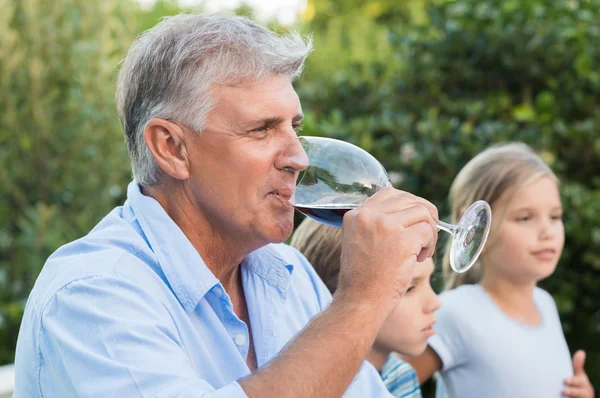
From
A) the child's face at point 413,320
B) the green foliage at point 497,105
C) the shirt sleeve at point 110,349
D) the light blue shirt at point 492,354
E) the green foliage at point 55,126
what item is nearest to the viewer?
the shirt sleeve at point 110,349

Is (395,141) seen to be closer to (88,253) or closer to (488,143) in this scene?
(488,143)

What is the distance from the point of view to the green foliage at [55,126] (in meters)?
5.10

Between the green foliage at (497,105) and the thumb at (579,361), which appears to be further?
the green foliage at (497,105)

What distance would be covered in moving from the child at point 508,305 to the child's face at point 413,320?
1.12 ft

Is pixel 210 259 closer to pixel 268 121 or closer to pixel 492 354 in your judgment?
pixel 268 121

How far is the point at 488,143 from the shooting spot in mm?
4793

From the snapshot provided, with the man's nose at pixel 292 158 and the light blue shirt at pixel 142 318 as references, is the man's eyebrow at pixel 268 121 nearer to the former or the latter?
the man's nose at pixel 292 158

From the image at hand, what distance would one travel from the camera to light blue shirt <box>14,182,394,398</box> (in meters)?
1.74

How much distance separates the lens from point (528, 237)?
3.63m

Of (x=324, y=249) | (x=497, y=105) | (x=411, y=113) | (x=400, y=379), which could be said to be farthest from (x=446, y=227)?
(x=497, y=105)

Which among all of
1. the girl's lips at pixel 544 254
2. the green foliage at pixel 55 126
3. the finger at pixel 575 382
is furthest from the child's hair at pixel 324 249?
the green foliage at pixel 55 126

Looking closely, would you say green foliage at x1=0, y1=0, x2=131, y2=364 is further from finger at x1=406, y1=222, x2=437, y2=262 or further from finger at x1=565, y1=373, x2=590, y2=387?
finger at x1=406, y1=222, x2=437, y2=262

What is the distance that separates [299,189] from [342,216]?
14cm

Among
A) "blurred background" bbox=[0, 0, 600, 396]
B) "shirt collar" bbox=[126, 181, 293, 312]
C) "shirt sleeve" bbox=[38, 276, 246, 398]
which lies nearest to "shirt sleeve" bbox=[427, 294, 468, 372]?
"blurred background" bbox=[0, 0, 600, 396]
